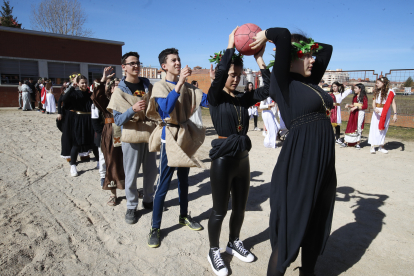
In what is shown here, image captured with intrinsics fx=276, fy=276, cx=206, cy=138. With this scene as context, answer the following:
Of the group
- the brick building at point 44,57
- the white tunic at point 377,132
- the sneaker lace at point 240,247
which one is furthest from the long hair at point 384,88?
the brick building at point 44,57

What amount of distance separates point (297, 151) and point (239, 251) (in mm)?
1438

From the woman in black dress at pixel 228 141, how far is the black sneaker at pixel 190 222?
73cm

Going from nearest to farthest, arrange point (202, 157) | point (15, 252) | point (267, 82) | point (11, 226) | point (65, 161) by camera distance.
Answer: point (267, 82), point (15, 252), point (11, 226), point (65, 161), point (202, 157)

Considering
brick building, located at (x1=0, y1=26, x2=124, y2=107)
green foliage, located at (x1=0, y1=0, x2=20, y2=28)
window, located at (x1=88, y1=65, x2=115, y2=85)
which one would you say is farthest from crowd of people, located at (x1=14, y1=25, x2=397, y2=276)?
green foliage, located at (x1=0, y1=0, x2=20, y2=28)

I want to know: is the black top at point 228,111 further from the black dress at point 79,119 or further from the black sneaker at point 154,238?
the black dress at point 79,119

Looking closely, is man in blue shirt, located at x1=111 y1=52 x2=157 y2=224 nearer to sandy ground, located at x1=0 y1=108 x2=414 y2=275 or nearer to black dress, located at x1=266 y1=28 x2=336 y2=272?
sandy ground, located at x1=0 y1=108 x2=414 y2=275

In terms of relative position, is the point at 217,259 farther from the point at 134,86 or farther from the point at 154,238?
the point at 134,86

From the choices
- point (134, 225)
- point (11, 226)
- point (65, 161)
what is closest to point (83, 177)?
point (65, 161)

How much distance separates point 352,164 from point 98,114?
234 inches

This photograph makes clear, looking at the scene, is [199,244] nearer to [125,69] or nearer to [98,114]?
[125,69]

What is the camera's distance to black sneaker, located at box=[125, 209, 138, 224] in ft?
12.4

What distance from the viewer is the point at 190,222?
3.67 m

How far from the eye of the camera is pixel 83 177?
225 inches

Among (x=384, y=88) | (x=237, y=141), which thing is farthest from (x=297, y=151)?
(x=384, y=88)
